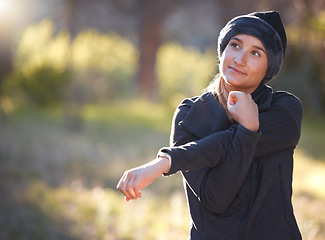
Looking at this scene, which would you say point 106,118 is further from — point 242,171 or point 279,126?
point 242,171

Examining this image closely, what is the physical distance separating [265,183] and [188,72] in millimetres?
15293

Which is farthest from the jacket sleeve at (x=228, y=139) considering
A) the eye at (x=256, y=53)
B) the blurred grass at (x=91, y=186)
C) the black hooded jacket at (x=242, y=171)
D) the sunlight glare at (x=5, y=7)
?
the sunlight glare at (x=5, y=7)

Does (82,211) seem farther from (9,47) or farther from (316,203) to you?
(9,47)

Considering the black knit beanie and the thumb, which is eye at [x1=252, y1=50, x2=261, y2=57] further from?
the thumb

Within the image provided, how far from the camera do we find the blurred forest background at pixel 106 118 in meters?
5.45

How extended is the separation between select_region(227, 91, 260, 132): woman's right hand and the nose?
0.15m

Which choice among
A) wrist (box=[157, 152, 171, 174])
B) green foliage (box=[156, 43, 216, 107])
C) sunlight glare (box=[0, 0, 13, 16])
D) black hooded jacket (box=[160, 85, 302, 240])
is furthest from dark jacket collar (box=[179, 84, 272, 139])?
green foliage (box=[156, 43, 216, 107])

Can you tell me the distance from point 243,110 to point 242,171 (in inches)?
9.8

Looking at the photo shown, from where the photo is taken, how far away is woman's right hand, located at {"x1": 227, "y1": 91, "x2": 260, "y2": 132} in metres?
1.97

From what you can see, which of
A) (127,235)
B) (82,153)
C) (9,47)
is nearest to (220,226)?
(127,235)

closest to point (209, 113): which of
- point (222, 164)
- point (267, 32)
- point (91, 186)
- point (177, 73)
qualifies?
point (222, 164)

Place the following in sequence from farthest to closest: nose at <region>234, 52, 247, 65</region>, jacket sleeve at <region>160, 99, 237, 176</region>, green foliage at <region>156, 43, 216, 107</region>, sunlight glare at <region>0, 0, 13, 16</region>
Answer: green foliage at <region>156, 43, 216, 107</region> < sunlight glare at <region>0, 0, 13, 16</region> < nose at <region>234, 52, 247, 65</region> < jacket sleeve at <region>160, 99, 237, 176</region>

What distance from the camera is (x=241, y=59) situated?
2.08 meters

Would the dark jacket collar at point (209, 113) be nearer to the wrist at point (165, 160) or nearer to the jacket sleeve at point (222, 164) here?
the jacket sleeve at point (222, 164)
